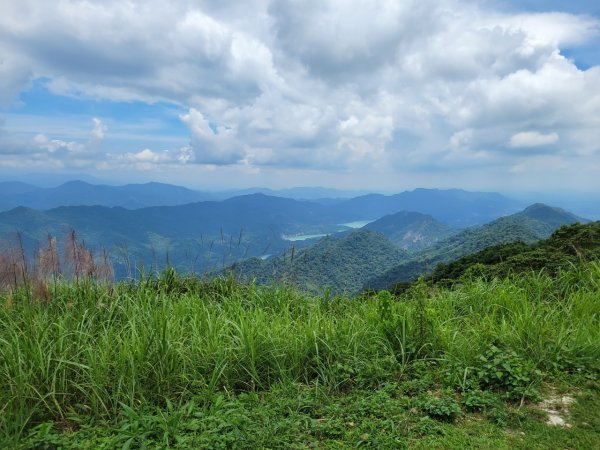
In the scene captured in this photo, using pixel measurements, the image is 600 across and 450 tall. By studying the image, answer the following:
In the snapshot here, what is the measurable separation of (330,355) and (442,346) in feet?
3.99

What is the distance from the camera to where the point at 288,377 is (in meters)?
3.76

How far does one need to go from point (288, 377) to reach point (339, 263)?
6316cm

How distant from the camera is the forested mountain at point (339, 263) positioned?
22.1 feet

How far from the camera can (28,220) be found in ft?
621

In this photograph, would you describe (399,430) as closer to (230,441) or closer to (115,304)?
(230,441)

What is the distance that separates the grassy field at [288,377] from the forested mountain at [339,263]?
1.69 m

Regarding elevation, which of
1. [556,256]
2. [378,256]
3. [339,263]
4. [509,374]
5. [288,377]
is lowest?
[378,256]

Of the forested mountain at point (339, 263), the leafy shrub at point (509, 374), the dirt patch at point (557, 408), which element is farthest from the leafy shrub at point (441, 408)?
the forested mountain at point (339, 263)

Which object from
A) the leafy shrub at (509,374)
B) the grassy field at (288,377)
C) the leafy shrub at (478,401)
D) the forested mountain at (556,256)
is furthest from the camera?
the forested mountain at (556,256)

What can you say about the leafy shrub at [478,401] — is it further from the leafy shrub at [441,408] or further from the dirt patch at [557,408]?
the dirt patch at [557,408]

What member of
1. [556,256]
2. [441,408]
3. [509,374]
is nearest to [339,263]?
[556,256]

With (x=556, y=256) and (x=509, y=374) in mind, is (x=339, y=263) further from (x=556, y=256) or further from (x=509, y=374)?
(x=509, y=374)

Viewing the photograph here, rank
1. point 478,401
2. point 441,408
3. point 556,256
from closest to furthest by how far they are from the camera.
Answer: point 441,408 < point 478,401 < point 556,256

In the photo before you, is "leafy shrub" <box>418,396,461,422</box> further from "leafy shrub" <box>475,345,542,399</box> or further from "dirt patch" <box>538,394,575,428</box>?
"dirt patch" <box>538,394,575,428</box>
